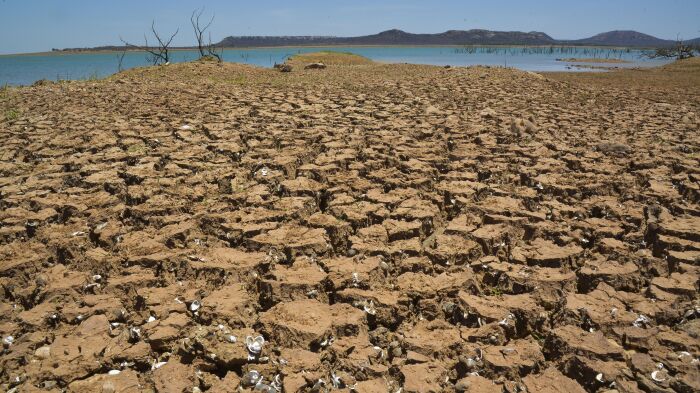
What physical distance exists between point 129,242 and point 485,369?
5.84 ft

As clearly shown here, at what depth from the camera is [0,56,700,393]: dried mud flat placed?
1572mm

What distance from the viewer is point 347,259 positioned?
2.24 meters

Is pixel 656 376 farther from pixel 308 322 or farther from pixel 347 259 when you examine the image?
pixel 347 259

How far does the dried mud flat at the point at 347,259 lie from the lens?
157 centimetres

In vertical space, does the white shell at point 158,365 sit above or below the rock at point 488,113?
below

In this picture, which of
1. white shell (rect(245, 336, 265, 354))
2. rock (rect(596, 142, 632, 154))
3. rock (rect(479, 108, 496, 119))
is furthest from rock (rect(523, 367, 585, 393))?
rock (rect(479, 108, 496, 119))

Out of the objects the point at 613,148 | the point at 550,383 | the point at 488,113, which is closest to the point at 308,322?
the point at 550,383

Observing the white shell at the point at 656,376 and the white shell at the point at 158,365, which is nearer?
the white shell at the point at 656,376

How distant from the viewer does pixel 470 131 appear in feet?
15.0

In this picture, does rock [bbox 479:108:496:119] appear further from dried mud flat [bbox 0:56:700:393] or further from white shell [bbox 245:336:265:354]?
white shell [bbox 245:336:265:354]

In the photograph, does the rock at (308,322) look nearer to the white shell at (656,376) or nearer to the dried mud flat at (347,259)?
the dried mud flat at (347,259)

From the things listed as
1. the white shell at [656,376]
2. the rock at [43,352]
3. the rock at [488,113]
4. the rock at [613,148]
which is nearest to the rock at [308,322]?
the rock at [43,352]

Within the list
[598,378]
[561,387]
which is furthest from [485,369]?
[598,378]

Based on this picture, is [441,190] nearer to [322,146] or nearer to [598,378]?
[322,146]
